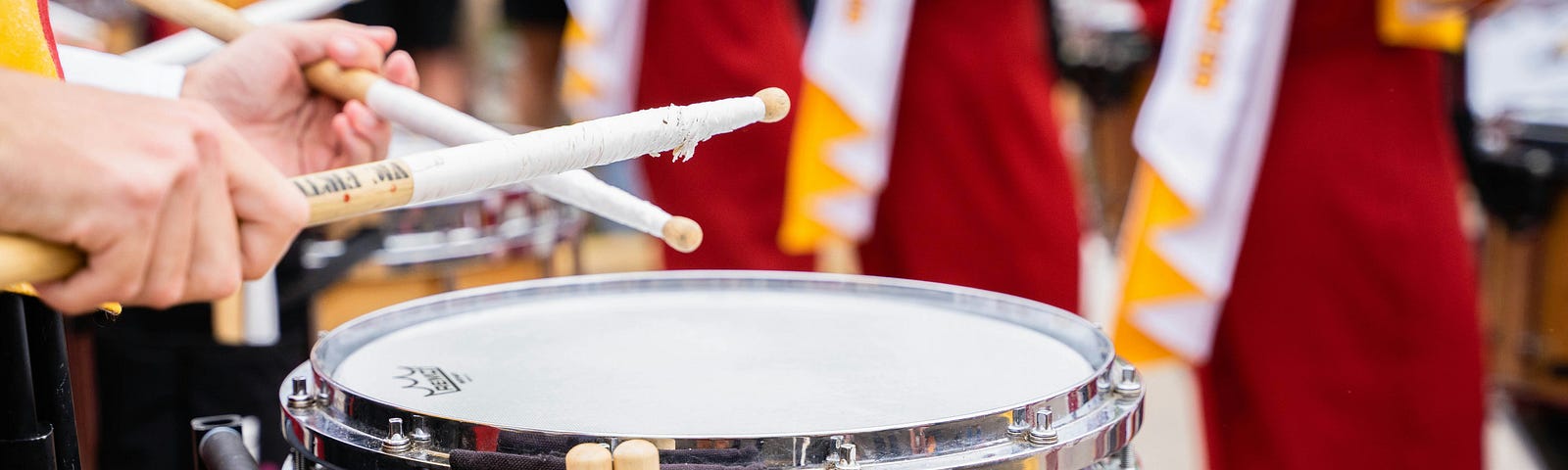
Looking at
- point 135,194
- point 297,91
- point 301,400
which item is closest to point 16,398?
point 301,400

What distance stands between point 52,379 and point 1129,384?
602 mm

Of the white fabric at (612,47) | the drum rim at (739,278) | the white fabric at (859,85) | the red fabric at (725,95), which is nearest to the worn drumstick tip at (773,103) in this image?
the drum rim at (739,278)

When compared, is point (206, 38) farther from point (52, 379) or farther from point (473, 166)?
point (473, 166)

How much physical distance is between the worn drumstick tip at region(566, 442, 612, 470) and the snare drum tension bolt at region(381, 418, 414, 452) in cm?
11

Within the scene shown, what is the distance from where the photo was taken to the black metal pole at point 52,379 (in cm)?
68

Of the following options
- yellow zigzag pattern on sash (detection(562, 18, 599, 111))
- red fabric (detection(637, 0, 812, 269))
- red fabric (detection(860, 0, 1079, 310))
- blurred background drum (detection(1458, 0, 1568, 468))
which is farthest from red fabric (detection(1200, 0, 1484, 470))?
yellow zigzag pattern on sash (detection(562, 18, 599, 111))

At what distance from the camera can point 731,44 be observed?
2072mm

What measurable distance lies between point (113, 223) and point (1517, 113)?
2.15 metres

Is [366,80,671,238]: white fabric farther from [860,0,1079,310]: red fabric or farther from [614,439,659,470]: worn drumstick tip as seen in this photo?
[860,0,1079,310]: red fabric

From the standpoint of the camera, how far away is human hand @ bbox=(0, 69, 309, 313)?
1.57ft

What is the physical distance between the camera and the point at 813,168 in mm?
1987

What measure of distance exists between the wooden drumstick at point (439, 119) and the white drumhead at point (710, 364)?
87mm

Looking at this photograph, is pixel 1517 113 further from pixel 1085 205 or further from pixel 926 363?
pixel 1085 205

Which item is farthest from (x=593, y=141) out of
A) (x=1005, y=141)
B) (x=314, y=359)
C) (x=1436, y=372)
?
(x=1005, y=141)
